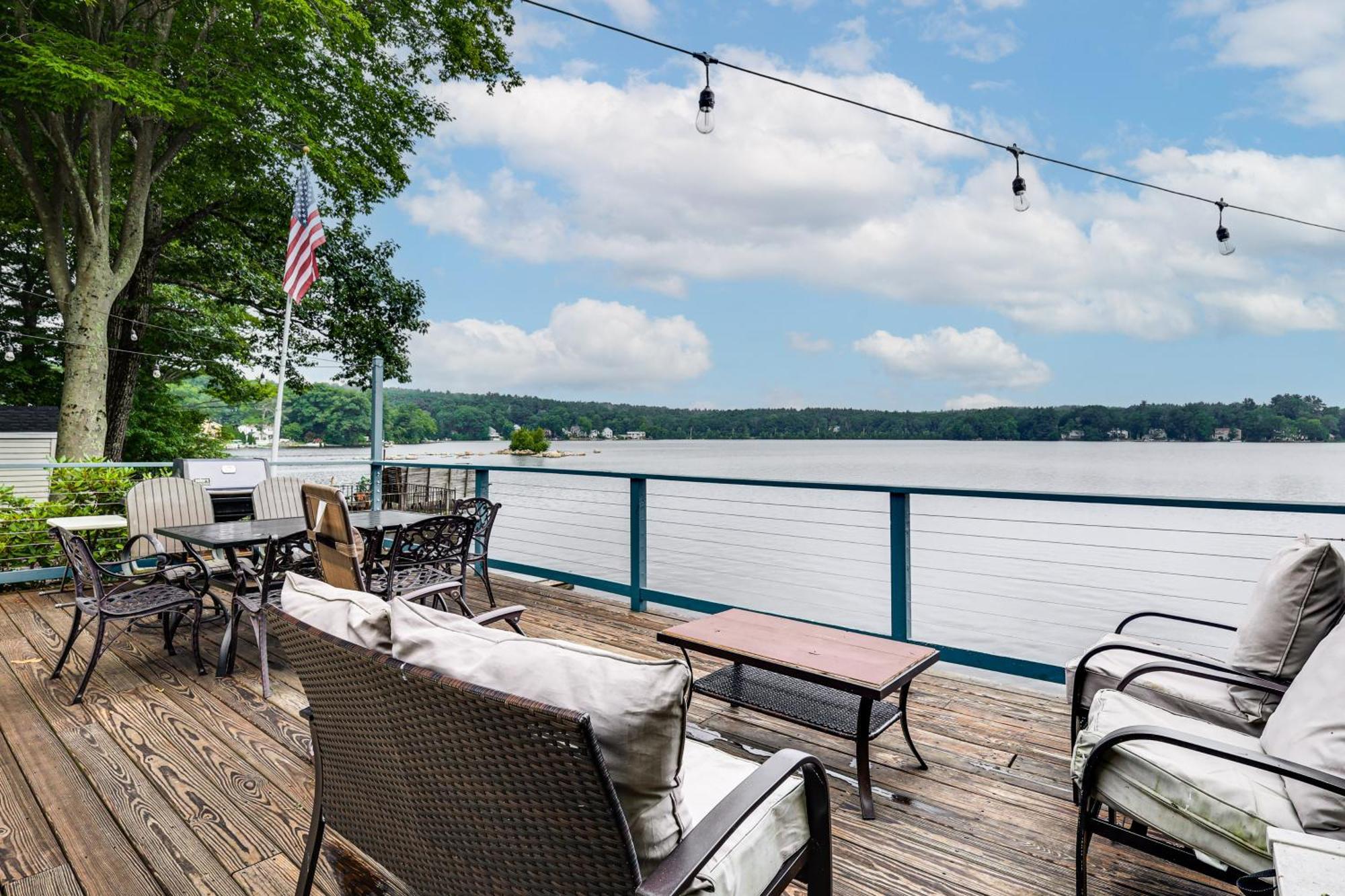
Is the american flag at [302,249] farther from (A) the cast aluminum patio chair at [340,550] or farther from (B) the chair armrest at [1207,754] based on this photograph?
(B) the chair armrest at [1207,754]

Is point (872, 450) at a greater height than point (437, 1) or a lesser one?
lesser

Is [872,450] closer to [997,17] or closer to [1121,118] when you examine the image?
[1121,118]

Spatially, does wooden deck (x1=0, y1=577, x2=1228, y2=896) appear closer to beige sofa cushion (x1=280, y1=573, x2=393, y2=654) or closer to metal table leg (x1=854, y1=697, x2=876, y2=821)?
metal table leg (x1=854, y1=697, x2=876, y2=821)

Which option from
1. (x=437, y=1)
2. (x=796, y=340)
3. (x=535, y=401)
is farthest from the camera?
(x=796, y=340)

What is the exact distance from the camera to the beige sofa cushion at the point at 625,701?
1.07m

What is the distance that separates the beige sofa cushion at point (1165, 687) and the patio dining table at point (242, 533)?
335 cm

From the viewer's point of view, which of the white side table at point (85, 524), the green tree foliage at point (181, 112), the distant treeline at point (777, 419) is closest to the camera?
the white side table at point (85, 524)

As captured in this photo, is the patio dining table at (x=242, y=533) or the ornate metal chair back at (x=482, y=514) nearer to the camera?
the patio dining table at (x=242, y=533)

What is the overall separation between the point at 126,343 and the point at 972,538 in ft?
60.9

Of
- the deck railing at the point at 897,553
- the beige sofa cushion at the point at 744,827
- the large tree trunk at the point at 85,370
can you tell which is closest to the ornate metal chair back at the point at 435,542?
the deck railing at the point at 897,553

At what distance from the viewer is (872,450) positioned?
146 feet

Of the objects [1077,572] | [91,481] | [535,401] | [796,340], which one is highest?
[796,340]

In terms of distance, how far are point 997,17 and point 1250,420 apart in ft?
26.9

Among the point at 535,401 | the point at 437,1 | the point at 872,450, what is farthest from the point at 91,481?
the point at 872,450
